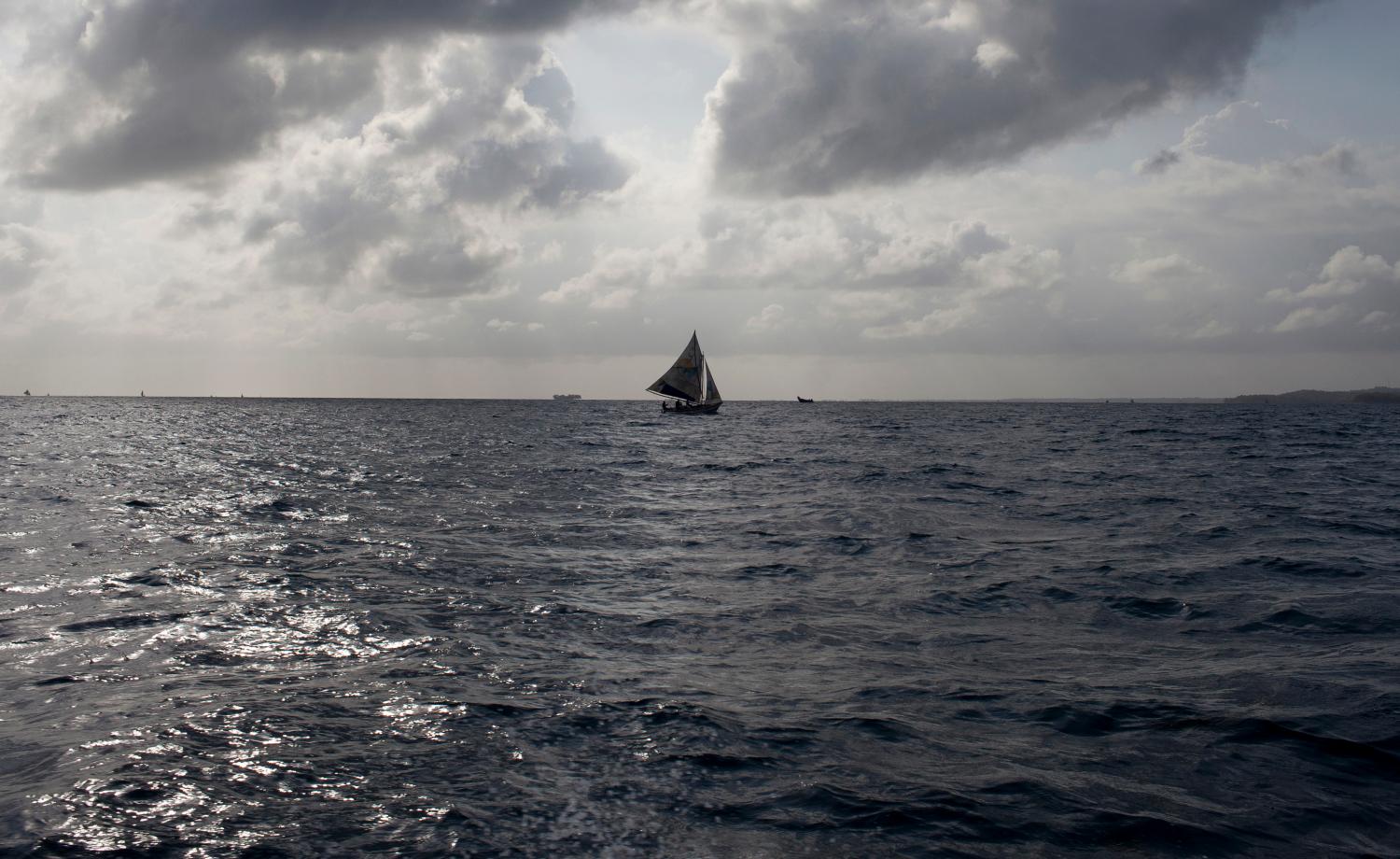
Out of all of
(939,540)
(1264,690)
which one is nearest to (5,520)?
(939,540)

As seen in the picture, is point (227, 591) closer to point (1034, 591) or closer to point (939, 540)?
point (1034, 591)

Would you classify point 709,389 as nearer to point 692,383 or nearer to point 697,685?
point 692,383

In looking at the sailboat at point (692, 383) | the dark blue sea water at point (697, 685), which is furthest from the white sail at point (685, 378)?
the dark blue sea water at point (697, 685)

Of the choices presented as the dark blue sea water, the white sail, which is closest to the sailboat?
the white sail

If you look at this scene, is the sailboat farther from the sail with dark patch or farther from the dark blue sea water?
the dark blue sea water

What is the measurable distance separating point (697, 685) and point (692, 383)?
111 meters

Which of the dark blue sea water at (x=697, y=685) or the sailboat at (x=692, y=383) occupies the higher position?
the sailboat at (x=692, y=383)

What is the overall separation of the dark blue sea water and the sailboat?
91.0 meters

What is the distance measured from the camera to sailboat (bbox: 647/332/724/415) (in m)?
118

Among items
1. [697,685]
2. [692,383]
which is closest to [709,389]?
[692,383]

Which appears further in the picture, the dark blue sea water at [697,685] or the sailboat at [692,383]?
the sailboat at [692,383]

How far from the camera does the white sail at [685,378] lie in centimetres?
11762

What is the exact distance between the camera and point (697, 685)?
36.9 feet

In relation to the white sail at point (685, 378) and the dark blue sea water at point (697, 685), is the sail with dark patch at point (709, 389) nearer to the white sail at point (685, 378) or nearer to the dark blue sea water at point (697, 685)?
the white sail at point (685, 378)
